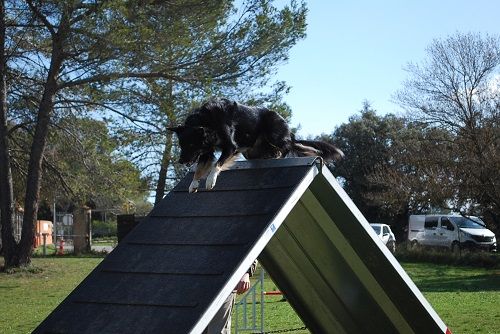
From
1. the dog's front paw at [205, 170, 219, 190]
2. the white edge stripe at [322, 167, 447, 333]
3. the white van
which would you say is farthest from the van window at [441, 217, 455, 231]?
the dog's front paw at [205, 170, 219, 190]

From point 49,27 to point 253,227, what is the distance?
1518cm

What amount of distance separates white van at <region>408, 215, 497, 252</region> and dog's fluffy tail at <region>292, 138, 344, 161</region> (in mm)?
23230

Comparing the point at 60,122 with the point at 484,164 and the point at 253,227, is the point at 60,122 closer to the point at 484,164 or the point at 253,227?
the point at 484,164

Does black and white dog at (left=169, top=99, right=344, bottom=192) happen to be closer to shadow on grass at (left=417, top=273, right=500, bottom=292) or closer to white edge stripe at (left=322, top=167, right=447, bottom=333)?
white edge stripe at (left=322, top=167, right=447, bottom=333)

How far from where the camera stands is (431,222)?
30328 mm

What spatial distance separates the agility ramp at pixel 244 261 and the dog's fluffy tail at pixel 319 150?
61 centimetres

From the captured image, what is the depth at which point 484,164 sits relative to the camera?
21.3m

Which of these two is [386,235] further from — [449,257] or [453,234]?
[449,257]

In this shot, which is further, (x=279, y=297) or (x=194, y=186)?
(x=279, y=297)

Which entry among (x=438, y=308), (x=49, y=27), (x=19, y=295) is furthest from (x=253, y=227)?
(x=49, y=27)

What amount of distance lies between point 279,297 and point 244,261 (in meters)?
11.7

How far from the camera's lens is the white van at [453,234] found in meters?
28.3

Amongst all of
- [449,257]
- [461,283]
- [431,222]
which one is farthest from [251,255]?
[431,222]

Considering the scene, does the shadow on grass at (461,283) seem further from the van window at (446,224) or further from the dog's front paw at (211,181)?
the dog's front paw at (211,181)
